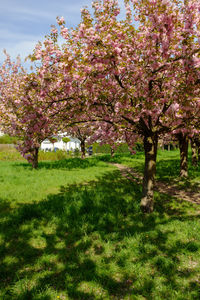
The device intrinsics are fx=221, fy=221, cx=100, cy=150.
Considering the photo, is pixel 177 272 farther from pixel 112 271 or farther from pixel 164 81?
pixel 164 81

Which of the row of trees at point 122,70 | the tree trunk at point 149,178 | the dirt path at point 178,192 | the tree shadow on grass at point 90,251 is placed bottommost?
the tree shadow on grass at point 90,251

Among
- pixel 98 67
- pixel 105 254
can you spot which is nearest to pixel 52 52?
pixel 98 67

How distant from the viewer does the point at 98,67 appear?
21.1 ft

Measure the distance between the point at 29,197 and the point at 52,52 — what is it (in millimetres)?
5532

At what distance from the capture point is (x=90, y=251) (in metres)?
5.04

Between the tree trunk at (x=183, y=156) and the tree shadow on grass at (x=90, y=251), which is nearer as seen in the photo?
the tree shadow on grass at (x=90, y=251)

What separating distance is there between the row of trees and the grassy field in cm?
164

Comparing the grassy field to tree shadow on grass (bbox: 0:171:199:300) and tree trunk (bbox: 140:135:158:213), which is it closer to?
tree shadow on grass (bbox: 0:171:199:300)

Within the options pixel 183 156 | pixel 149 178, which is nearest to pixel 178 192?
pixel 149 178

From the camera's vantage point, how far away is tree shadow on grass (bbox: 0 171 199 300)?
3732 millimetres

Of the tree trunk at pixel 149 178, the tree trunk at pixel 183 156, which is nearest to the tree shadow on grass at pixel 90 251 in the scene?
the tree trunk at pixel 149 178

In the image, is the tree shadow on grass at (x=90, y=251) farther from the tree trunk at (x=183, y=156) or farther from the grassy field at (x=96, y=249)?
the tree trunk at (x=183, y=156)

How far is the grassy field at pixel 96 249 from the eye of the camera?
3.72 m

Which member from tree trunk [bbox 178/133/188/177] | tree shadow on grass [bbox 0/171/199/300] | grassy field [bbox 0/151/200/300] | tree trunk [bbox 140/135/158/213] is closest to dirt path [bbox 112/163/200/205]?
grassy field [bbox 0/151/200/300]
